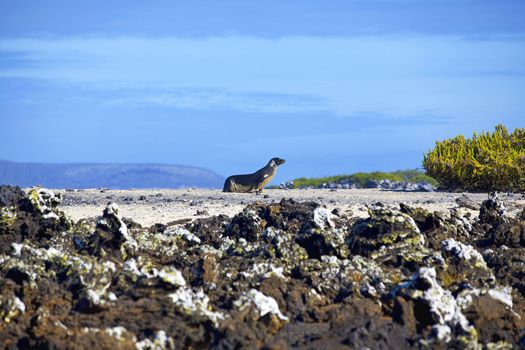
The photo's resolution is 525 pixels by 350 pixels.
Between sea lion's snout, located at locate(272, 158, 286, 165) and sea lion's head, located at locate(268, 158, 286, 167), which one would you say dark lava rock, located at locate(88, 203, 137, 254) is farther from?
sea lion's snout, located at locate(272, 158, 286, 165)

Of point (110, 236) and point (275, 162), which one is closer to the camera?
point (110, 236)

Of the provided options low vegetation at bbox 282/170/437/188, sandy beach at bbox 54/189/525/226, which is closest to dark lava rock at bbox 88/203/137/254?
sandy beach at bbox 54/189/525/226

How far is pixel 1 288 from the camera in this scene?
27.8ft

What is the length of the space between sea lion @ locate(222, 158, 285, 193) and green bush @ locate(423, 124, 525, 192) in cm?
394

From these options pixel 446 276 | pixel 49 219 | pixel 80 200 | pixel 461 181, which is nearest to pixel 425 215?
pixel 446 276

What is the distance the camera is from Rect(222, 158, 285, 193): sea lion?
24516mm

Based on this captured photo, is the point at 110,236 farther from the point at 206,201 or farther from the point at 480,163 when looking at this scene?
the point at 480,163

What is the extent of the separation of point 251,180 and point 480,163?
562 centimetres

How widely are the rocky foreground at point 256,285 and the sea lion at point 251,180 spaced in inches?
502

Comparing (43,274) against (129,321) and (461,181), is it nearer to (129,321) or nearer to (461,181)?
(129,321)

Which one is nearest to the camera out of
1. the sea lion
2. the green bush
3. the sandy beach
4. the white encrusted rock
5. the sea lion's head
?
the white encrusted rock

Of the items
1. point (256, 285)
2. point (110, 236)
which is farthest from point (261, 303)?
point (110, 236)

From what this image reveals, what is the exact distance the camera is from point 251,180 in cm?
2483

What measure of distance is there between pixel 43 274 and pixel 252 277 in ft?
6.05
